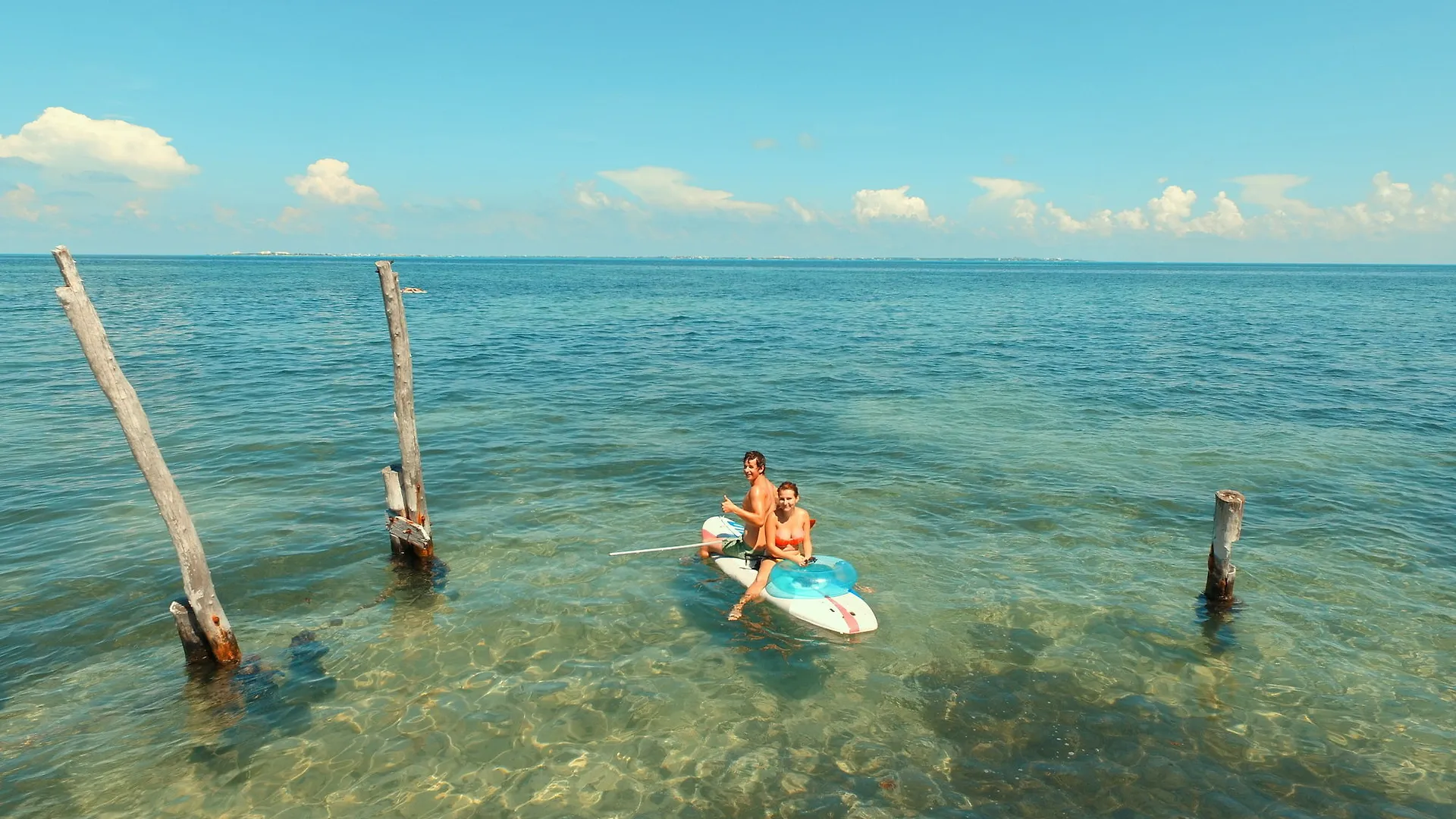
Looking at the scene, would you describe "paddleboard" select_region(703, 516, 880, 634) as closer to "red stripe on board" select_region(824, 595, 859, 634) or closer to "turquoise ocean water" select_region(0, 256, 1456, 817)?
"red stripe on board" select_region(824, 595, 859, 634)

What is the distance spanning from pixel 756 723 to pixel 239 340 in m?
43.7

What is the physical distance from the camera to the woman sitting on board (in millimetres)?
11688

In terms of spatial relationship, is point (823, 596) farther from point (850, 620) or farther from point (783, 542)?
point (783, 542)

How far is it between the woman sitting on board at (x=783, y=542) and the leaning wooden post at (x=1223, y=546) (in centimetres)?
607

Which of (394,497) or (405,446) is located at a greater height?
(405,446)

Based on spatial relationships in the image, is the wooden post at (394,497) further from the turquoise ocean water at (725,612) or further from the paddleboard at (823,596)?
the paddleboard at (823,596)

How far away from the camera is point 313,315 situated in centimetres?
5919

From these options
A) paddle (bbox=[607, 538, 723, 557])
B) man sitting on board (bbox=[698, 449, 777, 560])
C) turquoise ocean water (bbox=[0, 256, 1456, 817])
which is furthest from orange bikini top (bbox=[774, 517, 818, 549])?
paddle (bbox=[607, 538, 723, 557])

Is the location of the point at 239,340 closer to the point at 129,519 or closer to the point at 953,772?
the point at 129,519

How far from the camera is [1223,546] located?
11203 millimetres

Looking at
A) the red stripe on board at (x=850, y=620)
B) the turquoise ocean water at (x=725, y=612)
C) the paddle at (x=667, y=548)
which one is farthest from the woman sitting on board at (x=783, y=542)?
the paddle at (x=667, y=548)

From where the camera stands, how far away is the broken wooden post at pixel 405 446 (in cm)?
1211

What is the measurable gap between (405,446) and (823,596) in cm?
730

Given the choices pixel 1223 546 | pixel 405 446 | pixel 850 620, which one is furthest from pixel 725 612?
pixel 1223 546
